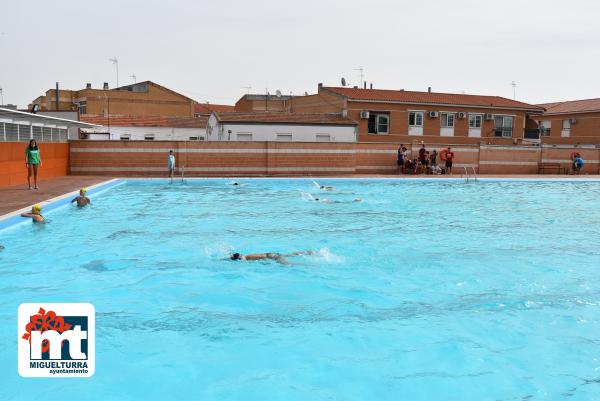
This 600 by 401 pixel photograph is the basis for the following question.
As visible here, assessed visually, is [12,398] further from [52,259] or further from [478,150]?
[478,150]

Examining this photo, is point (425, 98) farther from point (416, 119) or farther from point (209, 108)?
point (209, 108)

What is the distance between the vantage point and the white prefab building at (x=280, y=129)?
1266 inches

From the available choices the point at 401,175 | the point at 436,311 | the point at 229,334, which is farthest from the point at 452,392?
the point at 401,175

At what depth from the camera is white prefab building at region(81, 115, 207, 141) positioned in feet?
127

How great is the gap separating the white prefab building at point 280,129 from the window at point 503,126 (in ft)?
39.3

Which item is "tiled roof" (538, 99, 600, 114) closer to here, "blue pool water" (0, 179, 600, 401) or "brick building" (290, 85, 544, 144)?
"brick building" (290, 85, 544, 144)

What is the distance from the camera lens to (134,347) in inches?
238

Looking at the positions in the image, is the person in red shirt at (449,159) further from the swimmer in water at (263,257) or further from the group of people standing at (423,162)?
the swimmer in water at (263,257)

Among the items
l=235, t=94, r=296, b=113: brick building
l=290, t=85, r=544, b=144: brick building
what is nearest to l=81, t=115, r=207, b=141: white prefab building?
l=290, t=85, r=544, b=144: brick building

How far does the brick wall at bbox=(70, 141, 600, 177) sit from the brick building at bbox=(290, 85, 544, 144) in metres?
7.92

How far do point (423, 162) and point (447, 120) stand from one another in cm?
1119

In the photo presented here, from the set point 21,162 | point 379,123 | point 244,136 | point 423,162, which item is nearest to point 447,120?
point 379,123

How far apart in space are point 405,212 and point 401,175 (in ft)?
37.8

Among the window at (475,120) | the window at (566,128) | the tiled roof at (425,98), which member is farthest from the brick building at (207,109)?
the window at (566,128)
